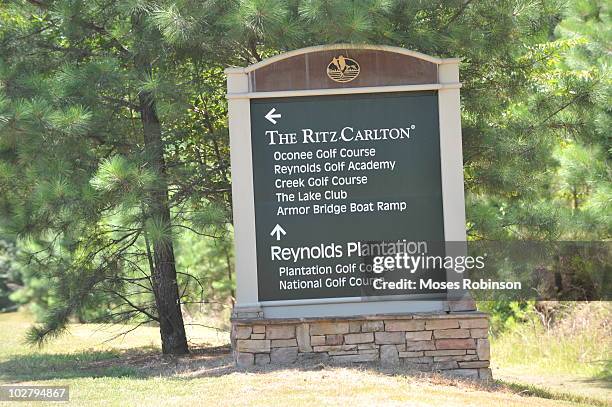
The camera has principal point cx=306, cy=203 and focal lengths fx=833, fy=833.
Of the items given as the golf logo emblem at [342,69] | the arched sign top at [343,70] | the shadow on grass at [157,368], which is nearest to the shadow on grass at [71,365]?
the shadow on grass at [157,368]

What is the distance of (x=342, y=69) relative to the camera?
8.67 meters

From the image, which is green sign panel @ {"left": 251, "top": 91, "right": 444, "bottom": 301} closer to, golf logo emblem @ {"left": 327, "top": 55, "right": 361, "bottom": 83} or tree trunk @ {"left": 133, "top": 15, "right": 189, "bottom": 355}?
golf logo emblem @ {"left": 327, "top": 55, "right": 361, "bottom": 83}

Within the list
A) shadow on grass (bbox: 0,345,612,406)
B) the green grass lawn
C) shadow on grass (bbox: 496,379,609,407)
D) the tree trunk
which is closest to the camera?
the green grass lawn

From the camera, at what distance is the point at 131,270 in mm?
10727

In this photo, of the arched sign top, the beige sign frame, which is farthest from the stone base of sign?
the arched sign top

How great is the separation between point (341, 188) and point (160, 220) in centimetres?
201

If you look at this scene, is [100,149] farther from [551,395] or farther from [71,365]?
[551,395]

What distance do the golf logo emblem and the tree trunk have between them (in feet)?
7.11

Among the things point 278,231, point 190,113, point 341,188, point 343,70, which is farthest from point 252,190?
point 190,113

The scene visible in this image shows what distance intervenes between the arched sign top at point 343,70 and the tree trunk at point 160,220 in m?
1.59

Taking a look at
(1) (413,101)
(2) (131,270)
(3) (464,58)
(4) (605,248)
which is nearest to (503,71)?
(3) (464,58)

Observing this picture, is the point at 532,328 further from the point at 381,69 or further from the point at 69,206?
the point at 69,206

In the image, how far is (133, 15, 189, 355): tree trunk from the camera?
9.42 m

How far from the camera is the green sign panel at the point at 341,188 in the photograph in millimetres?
8547
